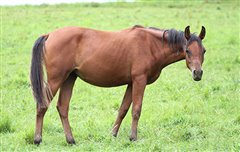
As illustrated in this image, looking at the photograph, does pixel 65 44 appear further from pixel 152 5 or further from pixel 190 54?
pixel 152 5

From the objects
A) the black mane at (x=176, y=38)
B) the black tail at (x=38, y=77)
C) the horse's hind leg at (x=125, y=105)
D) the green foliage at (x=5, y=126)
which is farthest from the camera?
the green foliage at (x=5, y=126)

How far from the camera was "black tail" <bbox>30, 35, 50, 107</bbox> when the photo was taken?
23.4 ft

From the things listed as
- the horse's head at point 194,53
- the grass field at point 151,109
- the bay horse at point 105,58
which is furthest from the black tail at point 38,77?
the horse's head at point 194,53

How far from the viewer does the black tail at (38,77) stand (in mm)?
7133

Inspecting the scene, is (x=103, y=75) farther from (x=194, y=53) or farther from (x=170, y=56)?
(x=194, y=53)

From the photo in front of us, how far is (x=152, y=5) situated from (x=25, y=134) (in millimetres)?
23279

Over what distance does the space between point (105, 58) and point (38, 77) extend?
1033 millimetres

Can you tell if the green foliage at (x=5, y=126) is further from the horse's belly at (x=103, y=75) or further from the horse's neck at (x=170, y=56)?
the horse's neck at (x=170, y=56)

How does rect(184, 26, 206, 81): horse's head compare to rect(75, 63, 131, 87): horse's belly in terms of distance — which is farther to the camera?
rect(75, 63, 131, 87): horse's belly

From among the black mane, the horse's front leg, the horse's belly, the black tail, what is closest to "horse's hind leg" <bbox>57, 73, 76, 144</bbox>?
the horse's belly

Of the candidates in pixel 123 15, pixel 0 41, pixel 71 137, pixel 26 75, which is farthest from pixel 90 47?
pixel 123 15

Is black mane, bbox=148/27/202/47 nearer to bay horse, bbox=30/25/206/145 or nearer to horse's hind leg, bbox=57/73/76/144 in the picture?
bay horse, bbox=30/25/206/145

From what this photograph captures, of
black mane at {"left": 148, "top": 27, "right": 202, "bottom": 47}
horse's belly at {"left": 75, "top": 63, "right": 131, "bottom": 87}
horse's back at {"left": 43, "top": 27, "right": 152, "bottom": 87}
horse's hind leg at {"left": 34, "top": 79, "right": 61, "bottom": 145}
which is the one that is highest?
black mane at {"left": 148, "top": 27, "right": 202, "bottom": 47}

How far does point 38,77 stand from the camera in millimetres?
7141
